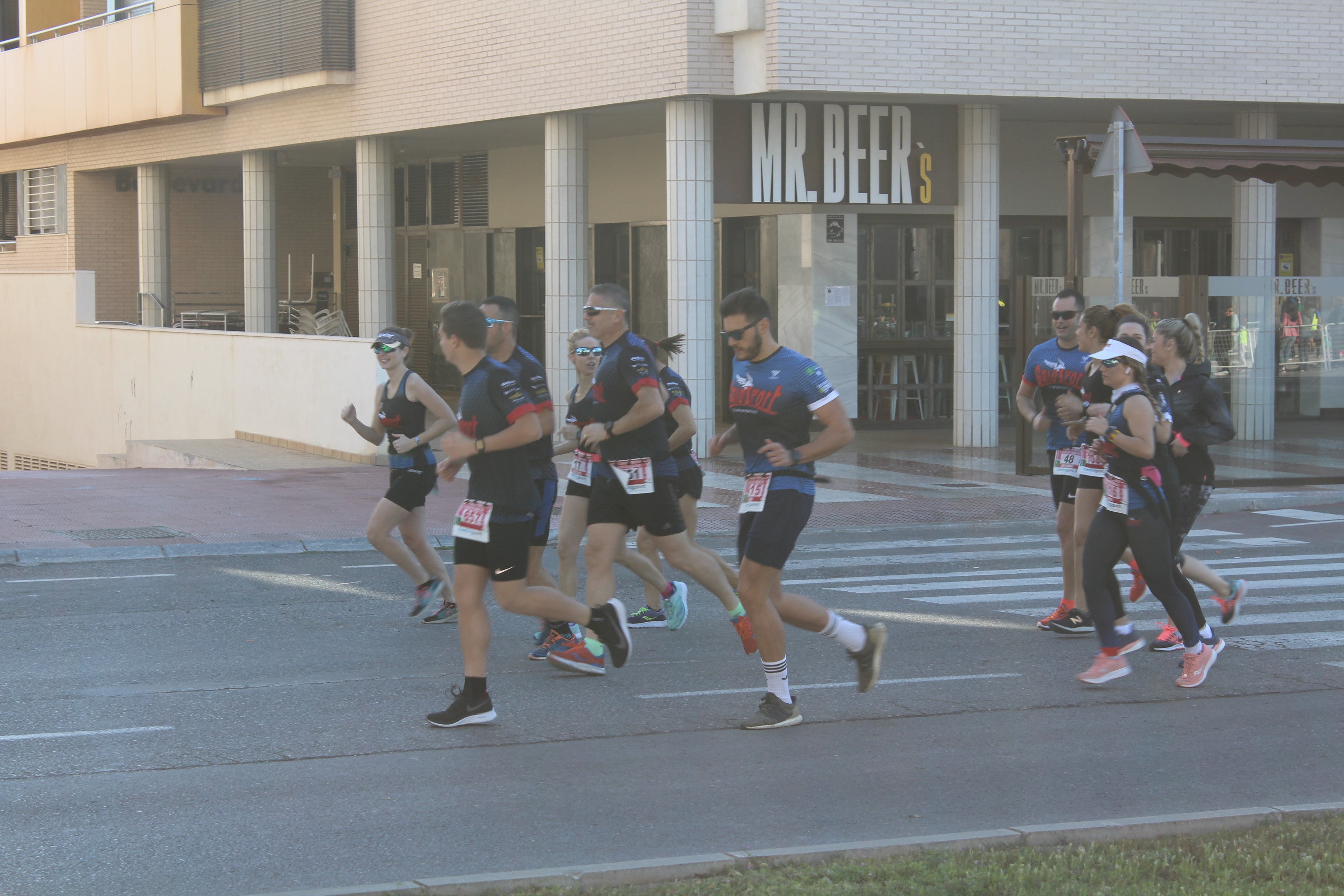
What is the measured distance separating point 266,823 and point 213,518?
9187 millimetres

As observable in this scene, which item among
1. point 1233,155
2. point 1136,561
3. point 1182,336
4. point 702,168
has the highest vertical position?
point 702,168

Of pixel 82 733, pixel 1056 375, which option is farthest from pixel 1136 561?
pixel 82 733

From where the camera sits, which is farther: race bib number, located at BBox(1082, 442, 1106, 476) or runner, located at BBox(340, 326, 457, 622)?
runner, located at BBox(340, 326, 457, 622)

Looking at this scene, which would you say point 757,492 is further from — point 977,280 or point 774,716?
point 977,280

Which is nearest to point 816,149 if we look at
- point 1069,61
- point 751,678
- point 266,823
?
point 1069,61

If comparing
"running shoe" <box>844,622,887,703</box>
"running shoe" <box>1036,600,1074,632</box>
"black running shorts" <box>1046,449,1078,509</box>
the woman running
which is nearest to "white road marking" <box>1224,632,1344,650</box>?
the woman running

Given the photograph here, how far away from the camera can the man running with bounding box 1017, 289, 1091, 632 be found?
895cm

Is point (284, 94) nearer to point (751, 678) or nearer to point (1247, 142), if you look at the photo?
point (1247, 142)

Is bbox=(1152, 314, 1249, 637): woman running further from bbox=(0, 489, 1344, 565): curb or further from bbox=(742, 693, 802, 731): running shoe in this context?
bbox=(0, 489, 1344, 565): curb

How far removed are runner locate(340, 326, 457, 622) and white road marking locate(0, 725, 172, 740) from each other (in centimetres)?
248

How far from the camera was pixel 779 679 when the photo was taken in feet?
22.5

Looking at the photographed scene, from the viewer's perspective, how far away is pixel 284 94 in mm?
26062

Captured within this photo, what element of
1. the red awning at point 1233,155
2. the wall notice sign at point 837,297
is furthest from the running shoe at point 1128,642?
the wall notice sign at point 837,297

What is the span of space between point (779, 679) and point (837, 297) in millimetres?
15664
